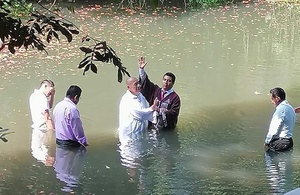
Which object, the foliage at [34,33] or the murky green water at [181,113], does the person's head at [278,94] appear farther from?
the foliage at [34,33]

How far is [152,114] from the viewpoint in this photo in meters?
8.07

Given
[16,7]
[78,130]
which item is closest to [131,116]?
[78,130]

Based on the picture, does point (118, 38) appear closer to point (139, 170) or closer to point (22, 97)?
point (22, 97)

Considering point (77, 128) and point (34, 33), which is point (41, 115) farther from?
point (34, 33)

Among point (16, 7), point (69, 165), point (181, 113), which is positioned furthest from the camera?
point (181, 113)

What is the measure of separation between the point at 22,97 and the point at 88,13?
10.0 m

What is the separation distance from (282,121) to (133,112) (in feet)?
6.48

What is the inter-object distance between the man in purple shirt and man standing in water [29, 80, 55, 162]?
35cm

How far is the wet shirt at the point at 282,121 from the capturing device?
23.3 ft

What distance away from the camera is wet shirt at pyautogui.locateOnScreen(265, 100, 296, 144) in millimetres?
7113

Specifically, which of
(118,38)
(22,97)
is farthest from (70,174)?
(118,38)

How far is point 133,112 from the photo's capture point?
7867 mm

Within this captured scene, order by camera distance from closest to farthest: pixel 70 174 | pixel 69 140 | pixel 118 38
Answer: pixel 70 174, pixel 69 140, pixel 118 38

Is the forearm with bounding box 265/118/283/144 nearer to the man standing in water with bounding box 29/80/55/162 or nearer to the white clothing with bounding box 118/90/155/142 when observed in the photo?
the white clothing with bounding box 118/90/155/142
